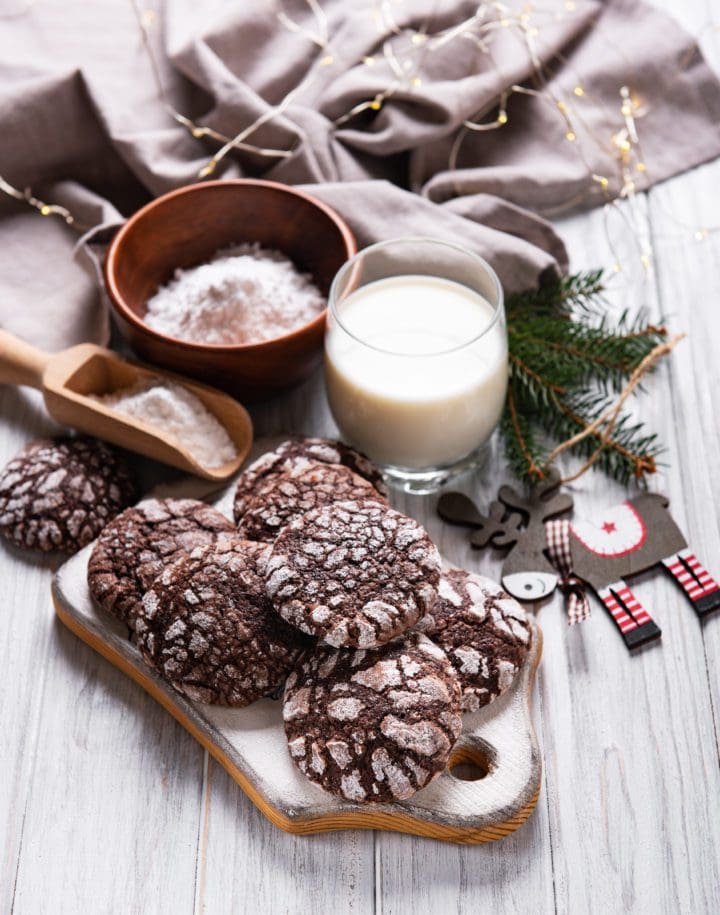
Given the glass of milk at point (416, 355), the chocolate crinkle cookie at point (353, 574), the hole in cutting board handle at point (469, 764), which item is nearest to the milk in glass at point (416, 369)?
the glass of milk at point (416, 355)

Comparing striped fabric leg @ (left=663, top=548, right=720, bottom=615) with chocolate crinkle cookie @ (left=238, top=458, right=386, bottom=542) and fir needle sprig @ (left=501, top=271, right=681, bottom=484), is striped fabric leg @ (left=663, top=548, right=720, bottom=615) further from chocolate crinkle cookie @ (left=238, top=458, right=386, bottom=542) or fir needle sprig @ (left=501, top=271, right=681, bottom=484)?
chocolate crinkle cookie @ (left=238, top=458, right=386, bottom=542)

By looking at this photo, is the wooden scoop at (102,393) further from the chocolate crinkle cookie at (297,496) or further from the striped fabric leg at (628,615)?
the striped fabric leg at (628,615)

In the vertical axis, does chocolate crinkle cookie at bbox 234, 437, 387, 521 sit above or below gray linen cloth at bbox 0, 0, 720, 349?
below

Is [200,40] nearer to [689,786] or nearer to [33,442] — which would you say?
[33,442]

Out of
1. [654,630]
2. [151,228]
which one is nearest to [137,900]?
[654,630]

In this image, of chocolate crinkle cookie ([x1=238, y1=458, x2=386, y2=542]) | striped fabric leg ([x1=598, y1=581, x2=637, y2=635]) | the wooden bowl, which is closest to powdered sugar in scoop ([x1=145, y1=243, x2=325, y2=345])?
the wooden bowl

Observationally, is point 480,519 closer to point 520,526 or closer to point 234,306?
point 520,526
